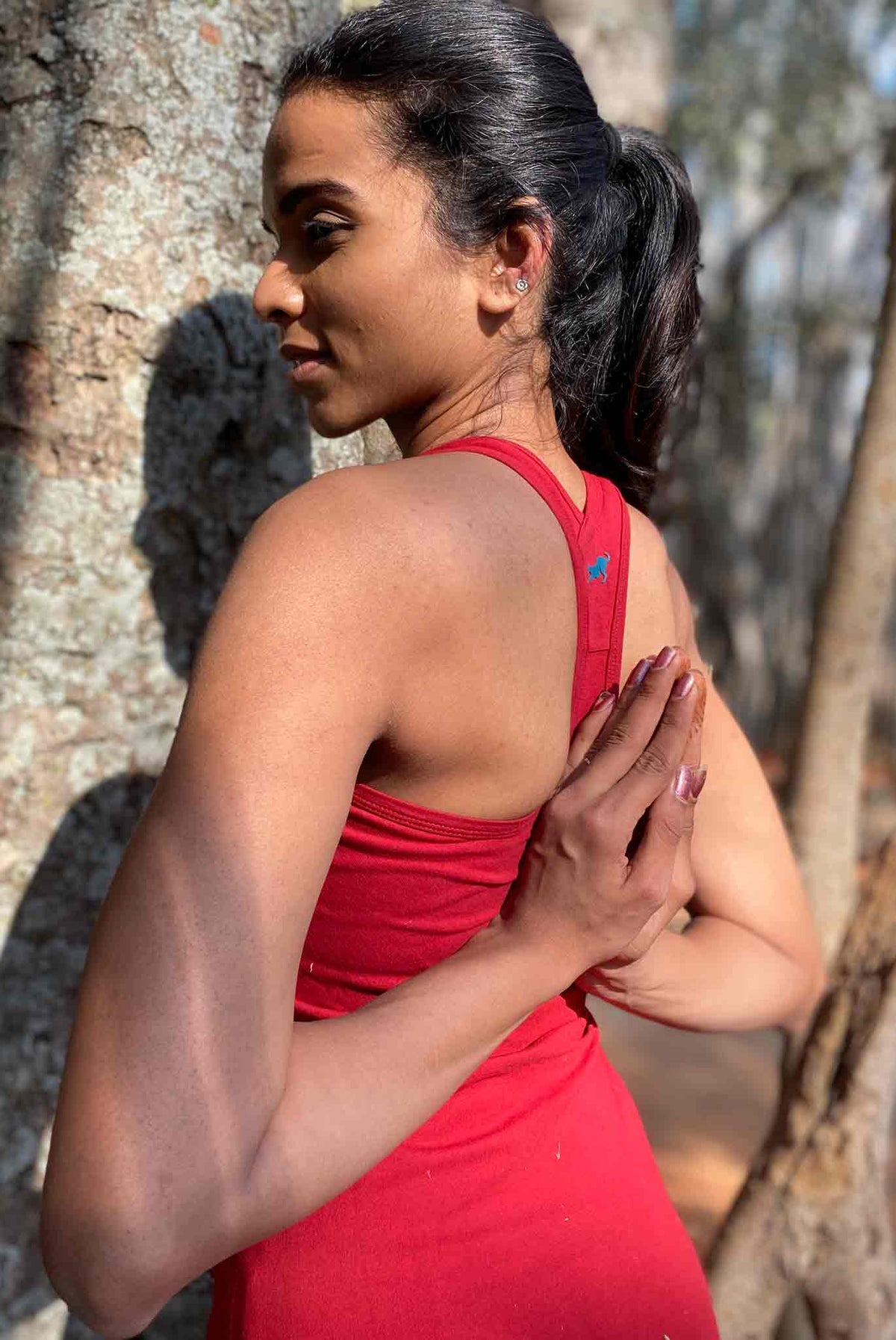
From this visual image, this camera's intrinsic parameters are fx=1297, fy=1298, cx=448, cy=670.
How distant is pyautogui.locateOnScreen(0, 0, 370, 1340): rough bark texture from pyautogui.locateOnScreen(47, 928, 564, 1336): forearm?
2.08ft

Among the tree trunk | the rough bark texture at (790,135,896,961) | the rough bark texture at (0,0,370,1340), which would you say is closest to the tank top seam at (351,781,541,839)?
the rough bark texture at (0,0,370,1340)

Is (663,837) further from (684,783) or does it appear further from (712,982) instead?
(712,982)

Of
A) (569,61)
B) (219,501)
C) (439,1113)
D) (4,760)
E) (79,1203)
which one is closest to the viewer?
(79,1203)

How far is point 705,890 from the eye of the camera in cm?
169

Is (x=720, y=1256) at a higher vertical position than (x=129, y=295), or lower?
lower

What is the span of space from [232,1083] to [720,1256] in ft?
7.87

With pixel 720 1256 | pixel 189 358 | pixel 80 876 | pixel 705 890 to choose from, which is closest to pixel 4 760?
pixel 80 876

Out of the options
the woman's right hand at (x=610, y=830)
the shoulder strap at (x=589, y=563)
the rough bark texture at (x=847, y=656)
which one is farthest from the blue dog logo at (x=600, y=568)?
the rough bark texture at (x=847, y=656)

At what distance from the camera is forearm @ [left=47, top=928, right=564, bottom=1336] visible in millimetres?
Answer: 1032

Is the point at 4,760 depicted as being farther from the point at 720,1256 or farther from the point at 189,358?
the point at 720,1256

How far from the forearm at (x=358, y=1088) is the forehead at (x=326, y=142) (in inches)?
31.5

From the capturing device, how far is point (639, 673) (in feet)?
4.44

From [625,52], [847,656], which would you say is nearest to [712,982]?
[847,656]

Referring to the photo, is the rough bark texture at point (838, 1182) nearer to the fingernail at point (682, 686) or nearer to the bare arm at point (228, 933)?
the fingernail at point (682, 686)
